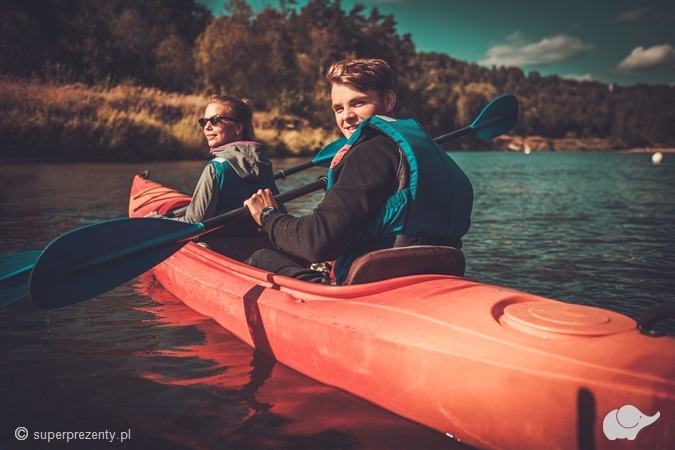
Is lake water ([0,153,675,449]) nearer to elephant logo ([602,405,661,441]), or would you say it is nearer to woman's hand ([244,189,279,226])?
elephant logo ([602,405,661,441])

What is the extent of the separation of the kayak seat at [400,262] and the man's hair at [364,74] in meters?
0.77

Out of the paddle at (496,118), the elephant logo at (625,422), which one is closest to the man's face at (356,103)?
the elephant logo at (625,422)

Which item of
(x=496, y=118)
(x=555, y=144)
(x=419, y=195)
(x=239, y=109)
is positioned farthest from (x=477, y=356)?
(x=555, y=144)

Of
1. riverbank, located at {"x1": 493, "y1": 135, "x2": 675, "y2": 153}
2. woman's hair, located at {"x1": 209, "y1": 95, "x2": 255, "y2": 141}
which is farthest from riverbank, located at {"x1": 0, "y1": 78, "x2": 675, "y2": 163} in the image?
riverbank, located at {"x1": 493, "y1": 135, "x2": 675, "y2": 153}

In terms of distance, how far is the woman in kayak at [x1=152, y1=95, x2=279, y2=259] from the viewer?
3.30m

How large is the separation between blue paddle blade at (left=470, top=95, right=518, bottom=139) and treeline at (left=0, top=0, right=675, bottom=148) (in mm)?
3259

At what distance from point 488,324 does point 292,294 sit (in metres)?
1.01

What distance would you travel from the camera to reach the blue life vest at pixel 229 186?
10.9 feet

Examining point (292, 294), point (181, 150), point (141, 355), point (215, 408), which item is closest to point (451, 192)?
point (292, 294)

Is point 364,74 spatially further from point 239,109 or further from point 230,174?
point 239,109

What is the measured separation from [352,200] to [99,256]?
1.44m

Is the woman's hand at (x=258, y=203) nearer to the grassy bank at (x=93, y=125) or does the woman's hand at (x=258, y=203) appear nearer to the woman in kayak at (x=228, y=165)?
the woman in kayak at (x=228, y=165)

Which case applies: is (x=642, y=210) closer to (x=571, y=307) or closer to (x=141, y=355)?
(x=571, y=307)

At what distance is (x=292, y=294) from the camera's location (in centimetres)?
261
